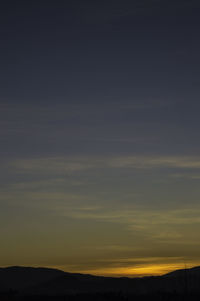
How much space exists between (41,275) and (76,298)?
115m

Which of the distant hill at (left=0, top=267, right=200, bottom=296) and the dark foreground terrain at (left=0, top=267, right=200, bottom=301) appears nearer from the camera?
the dark foreground terrain at (left=0, top=267, right=200, bottom=301)

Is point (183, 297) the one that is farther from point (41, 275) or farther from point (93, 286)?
point (41, 275)

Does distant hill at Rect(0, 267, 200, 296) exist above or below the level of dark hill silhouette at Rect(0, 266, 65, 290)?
below

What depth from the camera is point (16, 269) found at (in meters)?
173

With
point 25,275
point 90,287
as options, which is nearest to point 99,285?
point 90,287

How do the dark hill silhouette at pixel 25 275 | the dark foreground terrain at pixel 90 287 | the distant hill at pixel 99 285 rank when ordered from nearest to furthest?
the dark foreground terrain at pixel 90 287 < the distant hill at pixel 99 285 < the dark hill silhouette at pixel 25 275

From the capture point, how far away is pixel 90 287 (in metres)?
112

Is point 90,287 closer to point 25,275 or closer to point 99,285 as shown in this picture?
point 99,285

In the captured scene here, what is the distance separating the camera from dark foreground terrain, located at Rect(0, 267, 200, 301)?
58.6 metres

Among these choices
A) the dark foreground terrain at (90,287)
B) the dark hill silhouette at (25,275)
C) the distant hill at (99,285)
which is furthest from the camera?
the dark hill silhouette at (25,275)

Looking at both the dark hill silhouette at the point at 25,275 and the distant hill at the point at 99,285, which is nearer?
the distant hill at the point at 99,285

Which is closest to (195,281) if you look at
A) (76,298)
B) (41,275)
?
(41,275)

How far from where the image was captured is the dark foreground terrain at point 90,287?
5859 centimetres

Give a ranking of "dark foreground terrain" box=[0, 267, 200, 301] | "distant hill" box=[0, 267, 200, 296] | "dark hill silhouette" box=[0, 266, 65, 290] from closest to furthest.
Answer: "dark foreground terrain" box=[0, 267, 200, 301], "distant hill" box=[0, 267, 200, 296], "dark hill silhouette" box=[0, 266, 65, 290]
